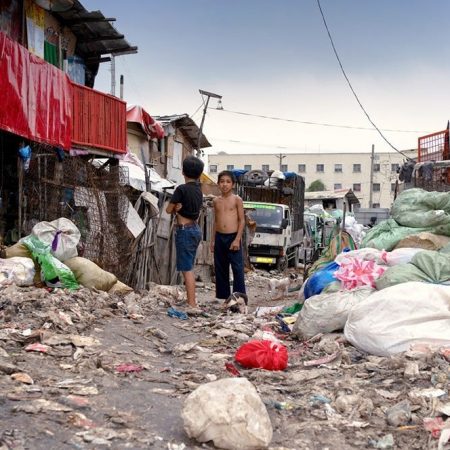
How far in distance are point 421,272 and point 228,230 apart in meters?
2.42

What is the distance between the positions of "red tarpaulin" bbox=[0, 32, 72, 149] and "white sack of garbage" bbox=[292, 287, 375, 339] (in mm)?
4917

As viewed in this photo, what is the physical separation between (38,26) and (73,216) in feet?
17.6

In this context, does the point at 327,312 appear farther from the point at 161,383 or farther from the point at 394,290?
the point at 161,383

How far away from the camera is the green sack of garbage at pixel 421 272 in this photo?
532 centimetres

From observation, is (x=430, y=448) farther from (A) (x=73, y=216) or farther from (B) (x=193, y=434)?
(A) (x=73, y=216)

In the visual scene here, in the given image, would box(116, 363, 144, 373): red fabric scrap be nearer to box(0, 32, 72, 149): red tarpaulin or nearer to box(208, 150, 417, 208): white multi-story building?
box(0, 32, 72, 149): red tarpaulin

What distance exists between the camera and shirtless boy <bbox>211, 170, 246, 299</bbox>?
698cm

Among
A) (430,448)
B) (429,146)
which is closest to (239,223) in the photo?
(430,448)

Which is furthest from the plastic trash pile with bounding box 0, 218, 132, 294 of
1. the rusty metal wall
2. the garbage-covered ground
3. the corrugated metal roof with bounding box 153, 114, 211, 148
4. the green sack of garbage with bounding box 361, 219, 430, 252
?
the corrugated metal roof with bounding box 153, 114, 211, 148

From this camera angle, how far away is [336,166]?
3000 inches

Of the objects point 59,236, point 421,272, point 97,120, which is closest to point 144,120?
point 97,120

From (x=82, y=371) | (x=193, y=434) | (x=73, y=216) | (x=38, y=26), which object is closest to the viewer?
(x=193, y=434)

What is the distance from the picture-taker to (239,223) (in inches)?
277

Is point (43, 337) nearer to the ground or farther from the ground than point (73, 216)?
nearer to the ground
